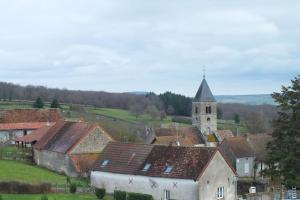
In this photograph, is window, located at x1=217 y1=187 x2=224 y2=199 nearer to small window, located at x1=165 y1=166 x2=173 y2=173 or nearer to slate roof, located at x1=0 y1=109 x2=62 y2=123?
small window, located at x1=165 y1=166 x2=173 y2=173

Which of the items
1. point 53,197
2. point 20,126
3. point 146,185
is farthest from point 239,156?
point 53,197

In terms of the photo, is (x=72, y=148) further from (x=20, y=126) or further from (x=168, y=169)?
(x=20, y=126)

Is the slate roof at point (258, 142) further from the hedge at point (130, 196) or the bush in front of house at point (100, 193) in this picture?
the bush in front of house at point (100, 193)

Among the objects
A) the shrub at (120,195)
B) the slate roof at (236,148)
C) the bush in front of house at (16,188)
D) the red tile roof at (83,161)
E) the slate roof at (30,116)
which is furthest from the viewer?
the slate roof at (30,116)

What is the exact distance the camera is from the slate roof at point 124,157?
48.4 metres

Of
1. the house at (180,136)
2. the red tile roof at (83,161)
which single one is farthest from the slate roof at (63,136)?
the house at (180,136)

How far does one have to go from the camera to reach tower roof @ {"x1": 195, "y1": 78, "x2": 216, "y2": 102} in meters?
92.4

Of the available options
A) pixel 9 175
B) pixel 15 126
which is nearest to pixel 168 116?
pixel 15 126

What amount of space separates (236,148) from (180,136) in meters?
10.9

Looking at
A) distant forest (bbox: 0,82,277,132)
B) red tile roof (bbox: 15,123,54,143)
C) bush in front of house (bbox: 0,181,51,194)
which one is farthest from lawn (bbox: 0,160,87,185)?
distant forest (bbox: 0,82,277,132)

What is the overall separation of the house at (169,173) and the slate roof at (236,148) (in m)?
21.5

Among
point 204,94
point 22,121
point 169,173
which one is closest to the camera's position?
point 169,173

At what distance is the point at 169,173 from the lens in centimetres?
4534

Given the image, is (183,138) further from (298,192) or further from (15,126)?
(298,192)
